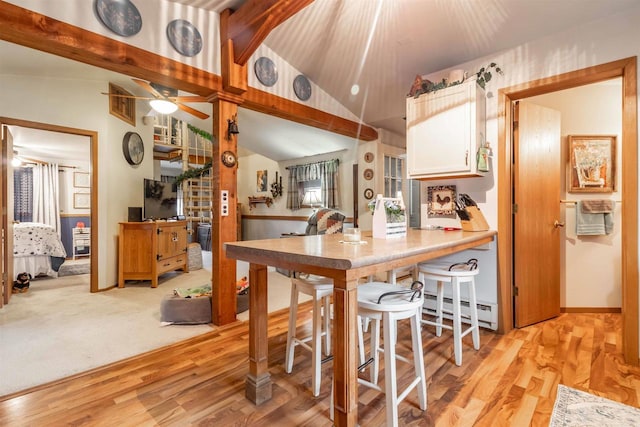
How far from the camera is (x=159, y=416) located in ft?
5.25

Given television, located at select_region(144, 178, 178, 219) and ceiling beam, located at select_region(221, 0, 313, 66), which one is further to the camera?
television, located at select_region(144, 178, 178, 219)

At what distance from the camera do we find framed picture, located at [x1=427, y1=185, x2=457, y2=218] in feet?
9.92

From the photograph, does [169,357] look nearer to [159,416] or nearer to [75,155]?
[159,416]

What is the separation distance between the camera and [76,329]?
2773 millimetres

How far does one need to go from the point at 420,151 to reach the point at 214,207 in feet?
6.45

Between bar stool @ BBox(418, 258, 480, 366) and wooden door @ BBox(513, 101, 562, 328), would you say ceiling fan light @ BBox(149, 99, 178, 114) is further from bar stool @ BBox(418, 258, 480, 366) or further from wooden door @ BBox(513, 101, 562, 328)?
wooden door @ BBox(513, 101, 562, 328)

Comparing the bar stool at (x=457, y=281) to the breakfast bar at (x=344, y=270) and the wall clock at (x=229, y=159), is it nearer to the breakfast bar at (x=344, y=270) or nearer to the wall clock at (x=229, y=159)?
the breakfast bar at (x=344, y=270)

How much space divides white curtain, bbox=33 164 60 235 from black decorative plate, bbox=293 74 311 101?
5921mm

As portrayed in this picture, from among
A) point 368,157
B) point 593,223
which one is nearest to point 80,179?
point 368,157

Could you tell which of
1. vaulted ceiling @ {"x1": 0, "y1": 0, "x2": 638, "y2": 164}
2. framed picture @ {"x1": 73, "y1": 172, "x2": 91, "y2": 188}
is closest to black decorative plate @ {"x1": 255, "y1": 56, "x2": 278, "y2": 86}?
vaulted ceiling @ {"x1": 0, "y1": 0, "x2": 638, "y2": 164}

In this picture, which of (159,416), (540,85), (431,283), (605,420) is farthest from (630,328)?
(159,416)

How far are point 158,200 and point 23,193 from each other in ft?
11.7

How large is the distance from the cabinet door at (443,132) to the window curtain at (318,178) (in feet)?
8.85

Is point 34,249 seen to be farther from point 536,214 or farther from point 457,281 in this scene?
point 536,214
